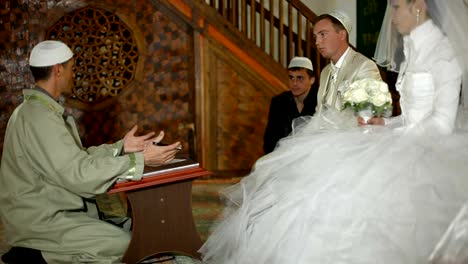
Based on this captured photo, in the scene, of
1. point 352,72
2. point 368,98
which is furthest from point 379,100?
point 352,72

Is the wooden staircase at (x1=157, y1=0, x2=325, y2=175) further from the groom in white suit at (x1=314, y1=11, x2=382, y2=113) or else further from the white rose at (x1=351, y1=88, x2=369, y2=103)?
the white rose at (x1=351, y1=88, x2=369, y2=103)

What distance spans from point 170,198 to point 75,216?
0.49m

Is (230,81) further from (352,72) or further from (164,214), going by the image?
(164,214)

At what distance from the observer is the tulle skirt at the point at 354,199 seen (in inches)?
90.3

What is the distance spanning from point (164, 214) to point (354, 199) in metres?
1.08

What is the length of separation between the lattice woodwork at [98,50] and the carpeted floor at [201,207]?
1.20 metres

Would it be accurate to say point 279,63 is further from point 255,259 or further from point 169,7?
point 255,259

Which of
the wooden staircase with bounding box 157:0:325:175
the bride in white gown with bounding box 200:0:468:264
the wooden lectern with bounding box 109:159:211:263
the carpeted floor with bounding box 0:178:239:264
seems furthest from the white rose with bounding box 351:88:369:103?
the wooden staircase with bounding box 157:0:325:175

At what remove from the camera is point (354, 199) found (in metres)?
2.38

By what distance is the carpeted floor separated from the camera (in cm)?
343

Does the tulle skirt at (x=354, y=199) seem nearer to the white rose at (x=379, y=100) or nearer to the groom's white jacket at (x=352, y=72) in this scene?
the white rose at (x=379, y=100)

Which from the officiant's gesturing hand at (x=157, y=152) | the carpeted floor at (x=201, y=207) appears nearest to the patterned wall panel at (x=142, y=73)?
the carpeted floor at (x=201, y=207)

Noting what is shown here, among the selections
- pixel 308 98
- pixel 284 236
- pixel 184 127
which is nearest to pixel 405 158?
pixel 284 236

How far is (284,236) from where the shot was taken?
8.10ft
